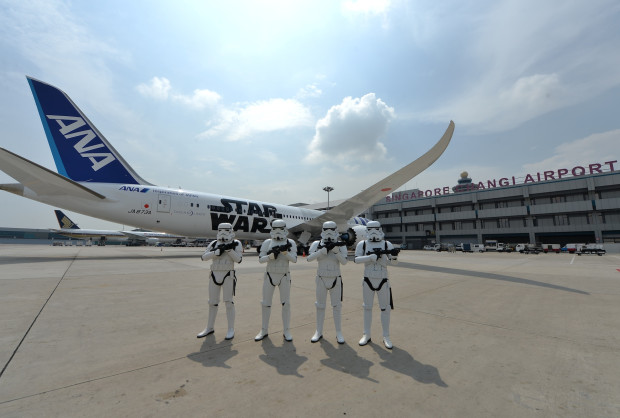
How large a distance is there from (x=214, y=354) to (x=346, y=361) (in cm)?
182

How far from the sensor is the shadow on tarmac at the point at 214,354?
339 centimetres

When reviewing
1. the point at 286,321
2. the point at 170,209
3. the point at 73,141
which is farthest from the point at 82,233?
the point at 286,321

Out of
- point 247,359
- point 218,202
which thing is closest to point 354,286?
point 247,359

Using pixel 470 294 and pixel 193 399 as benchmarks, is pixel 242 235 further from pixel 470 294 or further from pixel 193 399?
pixel 193 399

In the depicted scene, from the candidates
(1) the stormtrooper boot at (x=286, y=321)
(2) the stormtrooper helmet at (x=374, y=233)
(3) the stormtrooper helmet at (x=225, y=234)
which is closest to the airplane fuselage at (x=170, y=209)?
(3) the stormtrooper helmet at (x=225, y=234)

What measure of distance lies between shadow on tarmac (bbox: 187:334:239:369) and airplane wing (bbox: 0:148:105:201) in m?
15.7

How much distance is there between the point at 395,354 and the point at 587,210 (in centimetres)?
6065

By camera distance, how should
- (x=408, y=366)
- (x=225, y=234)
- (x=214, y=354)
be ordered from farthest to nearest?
(x=225, y=234)
(x=214, y=354)
(x=408, y=366)

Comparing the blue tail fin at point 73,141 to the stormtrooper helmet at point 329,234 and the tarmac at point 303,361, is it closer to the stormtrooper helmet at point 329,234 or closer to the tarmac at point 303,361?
the tarmac at point 303,361

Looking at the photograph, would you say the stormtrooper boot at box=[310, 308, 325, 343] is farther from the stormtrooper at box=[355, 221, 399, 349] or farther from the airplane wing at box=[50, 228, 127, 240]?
the airplane wing at box=[50, 228, 127, 240]

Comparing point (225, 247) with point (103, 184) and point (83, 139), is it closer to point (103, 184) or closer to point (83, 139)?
point (103, 184)

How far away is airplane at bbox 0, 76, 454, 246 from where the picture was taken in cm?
1421

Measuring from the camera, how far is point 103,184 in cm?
1662

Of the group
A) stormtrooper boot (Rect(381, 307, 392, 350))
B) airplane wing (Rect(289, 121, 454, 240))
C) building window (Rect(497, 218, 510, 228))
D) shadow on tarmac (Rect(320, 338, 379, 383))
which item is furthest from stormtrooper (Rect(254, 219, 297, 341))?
building window (Rect(497, 218, 510, 228))
